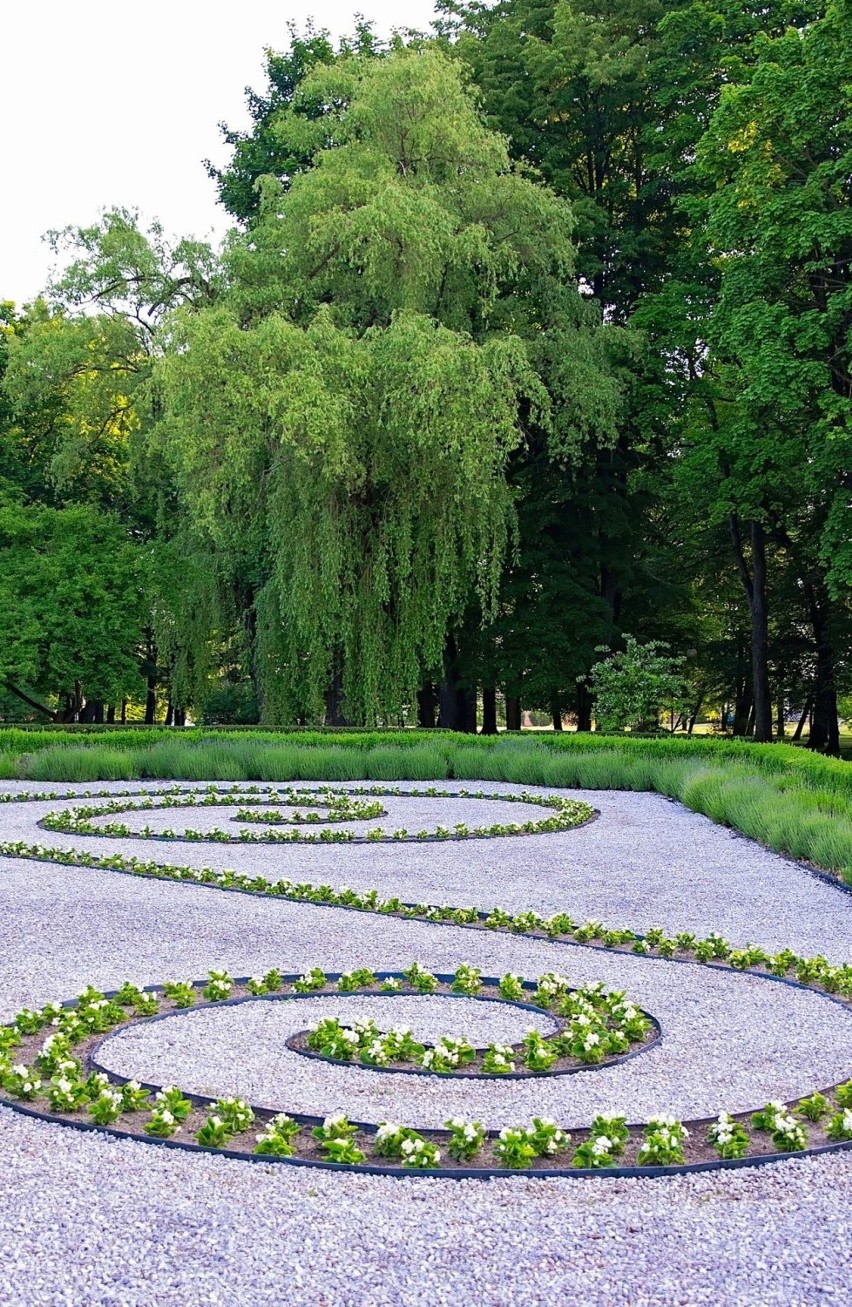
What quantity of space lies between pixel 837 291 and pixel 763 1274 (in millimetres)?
17919

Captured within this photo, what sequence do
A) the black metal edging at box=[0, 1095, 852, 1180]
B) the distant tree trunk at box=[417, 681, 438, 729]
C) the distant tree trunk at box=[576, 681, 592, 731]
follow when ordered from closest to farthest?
the black metal edging at box=[0, 1095, 852, 1180] → the distant tree trunk at box=[576, 681, 592, 731] → the distant tree trunk at box=[417, 681, 438, 729]

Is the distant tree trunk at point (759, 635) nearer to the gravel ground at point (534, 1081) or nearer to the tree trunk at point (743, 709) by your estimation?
the tree trunk at point (743, 709)

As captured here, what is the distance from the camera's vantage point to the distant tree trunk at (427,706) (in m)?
27.7

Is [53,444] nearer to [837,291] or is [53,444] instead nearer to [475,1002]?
[837,291]

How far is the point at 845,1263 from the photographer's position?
263 cm

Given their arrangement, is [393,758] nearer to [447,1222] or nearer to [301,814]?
[301,814]

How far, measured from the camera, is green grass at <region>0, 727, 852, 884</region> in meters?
13.5

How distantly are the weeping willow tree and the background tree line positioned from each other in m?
0.06

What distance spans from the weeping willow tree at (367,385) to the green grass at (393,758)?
9.05 ft

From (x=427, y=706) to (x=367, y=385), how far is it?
500 inches

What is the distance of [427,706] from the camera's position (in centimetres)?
2839

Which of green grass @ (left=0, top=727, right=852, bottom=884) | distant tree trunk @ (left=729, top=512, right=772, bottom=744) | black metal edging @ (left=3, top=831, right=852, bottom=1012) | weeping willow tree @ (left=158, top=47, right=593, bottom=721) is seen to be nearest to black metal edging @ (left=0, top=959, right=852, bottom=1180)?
black metal edging @ (left=3, top=831, right=852, bottom=1012)

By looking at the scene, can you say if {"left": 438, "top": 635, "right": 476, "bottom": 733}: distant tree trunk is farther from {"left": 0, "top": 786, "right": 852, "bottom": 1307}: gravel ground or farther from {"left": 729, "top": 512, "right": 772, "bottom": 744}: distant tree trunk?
{"left": 0, "top": 786, "right": 852, "bottom": 1307}: gravel ground

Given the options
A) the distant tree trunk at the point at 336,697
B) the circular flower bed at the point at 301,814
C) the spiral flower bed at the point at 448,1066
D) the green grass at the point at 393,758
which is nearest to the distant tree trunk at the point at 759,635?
the green grass at the point at 393,758
